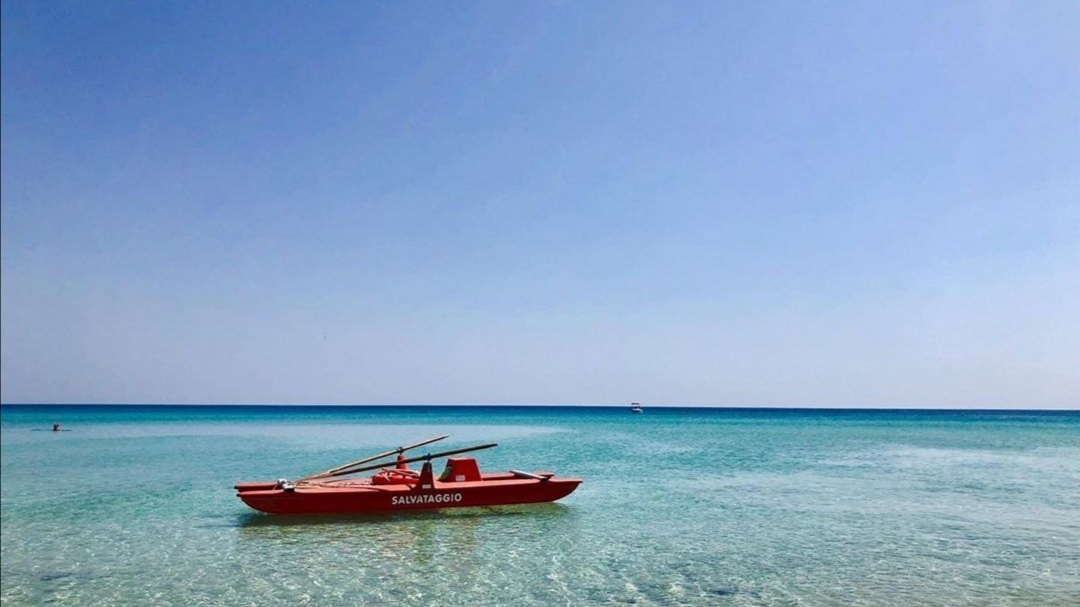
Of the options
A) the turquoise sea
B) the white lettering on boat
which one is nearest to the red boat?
the white lettering on boat

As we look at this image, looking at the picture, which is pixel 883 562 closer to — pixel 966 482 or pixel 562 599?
pixel 562 599

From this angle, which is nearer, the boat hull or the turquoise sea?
the turquoise sea

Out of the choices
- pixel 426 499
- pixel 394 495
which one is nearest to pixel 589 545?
pixel 426 499

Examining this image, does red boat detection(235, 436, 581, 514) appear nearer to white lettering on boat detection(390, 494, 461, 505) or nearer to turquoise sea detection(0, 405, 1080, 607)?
white lettering on boat detection(390, 494, 461, 505)

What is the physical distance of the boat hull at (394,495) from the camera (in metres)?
18.2

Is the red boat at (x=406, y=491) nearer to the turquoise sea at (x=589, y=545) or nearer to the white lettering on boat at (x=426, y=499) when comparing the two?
the white lettering on boat at (x=426, y=499)

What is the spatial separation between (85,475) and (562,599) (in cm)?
2533

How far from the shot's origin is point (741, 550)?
14.7 meters

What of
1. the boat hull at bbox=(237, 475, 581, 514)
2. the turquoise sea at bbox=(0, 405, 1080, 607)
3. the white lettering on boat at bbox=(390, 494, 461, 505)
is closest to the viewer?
the turquoise sea at bbox=(0, 405, 1080, 607)

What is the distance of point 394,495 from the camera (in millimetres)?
18766

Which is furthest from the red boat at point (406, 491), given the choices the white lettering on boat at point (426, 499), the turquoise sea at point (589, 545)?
the turquoise sea at point (589, 545)

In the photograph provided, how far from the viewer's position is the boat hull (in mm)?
18172

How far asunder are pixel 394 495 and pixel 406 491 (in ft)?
1.07

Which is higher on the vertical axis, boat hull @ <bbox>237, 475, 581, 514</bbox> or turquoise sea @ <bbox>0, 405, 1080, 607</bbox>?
boat hull @ <bbox>237, 475, 581, 514</bbox>
